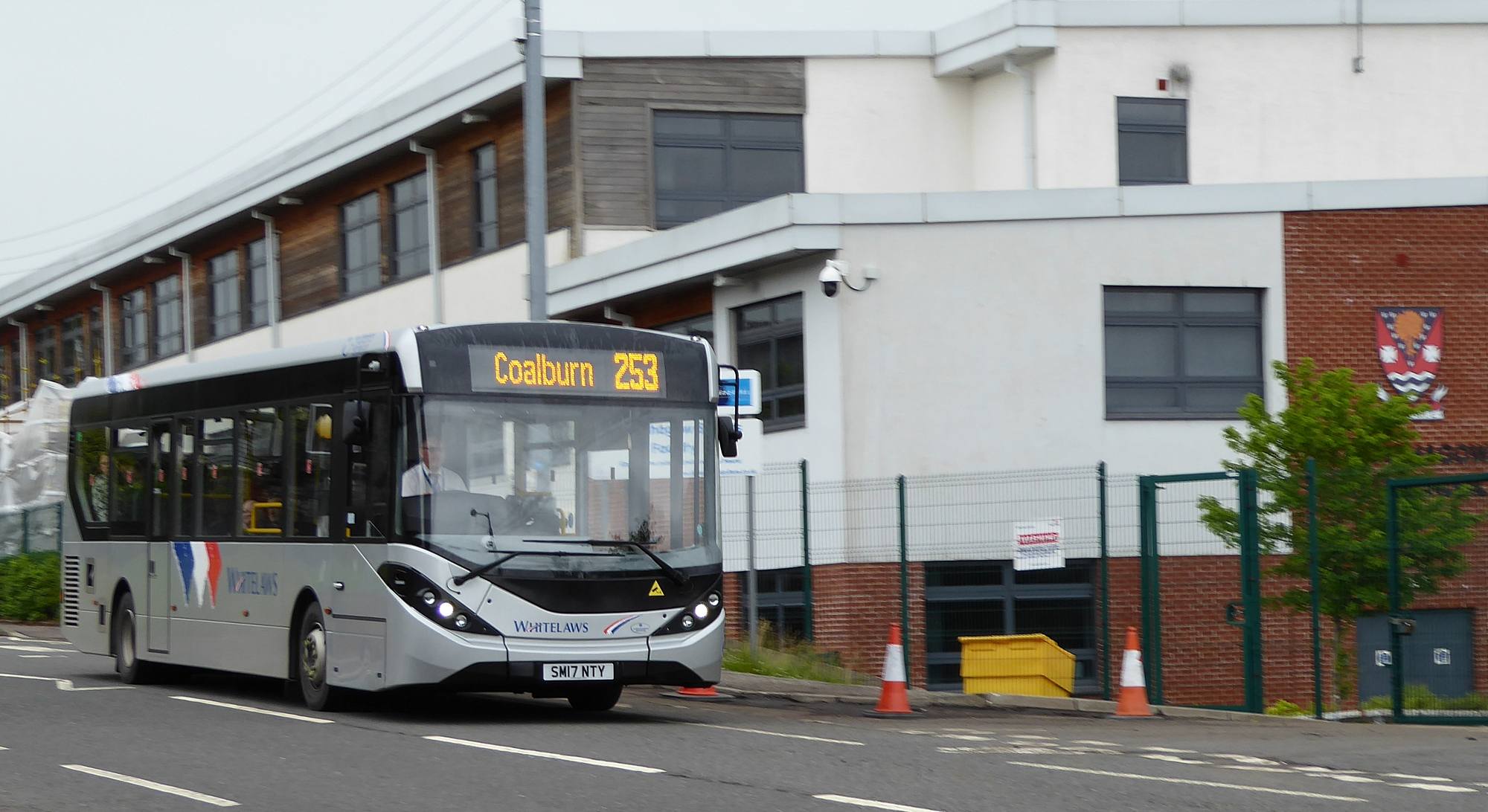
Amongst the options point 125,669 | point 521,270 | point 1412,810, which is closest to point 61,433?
point 521,270

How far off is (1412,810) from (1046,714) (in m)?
8.03

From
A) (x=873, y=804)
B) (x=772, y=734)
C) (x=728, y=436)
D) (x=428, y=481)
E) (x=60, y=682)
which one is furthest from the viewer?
(x=60, y=682)

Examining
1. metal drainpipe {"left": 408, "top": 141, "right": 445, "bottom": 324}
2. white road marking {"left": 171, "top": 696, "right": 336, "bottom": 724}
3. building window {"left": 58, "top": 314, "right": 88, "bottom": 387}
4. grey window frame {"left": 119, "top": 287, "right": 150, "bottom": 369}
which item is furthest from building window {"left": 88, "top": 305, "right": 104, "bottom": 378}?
white road marking {"left": 171, "top": 696, "right": 336, "bottom": 724}

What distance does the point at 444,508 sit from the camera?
1344 centimetres

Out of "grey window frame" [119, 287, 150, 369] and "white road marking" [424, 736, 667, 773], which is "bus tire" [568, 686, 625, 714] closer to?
"white road marking" [424, 736, 667, 773]

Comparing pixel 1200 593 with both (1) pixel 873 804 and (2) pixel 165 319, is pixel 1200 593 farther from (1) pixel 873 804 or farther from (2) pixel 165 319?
(2) pixel 165 319

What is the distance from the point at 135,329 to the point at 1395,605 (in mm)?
36378

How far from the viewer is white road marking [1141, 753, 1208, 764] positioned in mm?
11500

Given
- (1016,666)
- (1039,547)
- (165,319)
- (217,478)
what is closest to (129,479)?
(217,478)

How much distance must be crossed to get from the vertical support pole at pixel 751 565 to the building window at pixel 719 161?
24.0 ft

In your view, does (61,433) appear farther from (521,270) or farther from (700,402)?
(700,402)

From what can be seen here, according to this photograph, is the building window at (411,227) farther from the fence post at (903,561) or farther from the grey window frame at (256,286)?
the fence post at (903,561)

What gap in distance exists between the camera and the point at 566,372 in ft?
46.0

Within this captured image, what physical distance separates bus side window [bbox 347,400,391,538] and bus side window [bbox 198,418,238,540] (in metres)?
2.40
